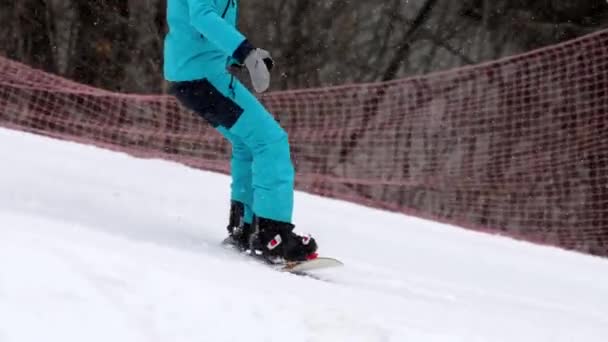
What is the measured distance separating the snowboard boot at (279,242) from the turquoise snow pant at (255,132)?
0.12 feet

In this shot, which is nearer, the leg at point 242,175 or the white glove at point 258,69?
the white glove at point 258,69

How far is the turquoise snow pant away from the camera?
12.4 ft

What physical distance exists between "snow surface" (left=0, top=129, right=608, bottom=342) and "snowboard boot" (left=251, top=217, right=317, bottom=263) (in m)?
0.10

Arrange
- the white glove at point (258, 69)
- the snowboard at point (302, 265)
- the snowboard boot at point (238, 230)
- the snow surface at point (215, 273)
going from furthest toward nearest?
the snowboard boot at point (238, 230)
the snowboard at point (302, 265)
the white glove at point (258, 69)
the snow surface at point (215, 273)

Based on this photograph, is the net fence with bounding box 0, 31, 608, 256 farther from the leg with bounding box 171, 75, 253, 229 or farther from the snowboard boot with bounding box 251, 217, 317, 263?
the snowboard boot with bounding box 251, 217, 317, 263

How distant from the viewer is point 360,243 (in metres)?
5.07

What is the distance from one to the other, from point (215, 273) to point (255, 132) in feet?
3.36

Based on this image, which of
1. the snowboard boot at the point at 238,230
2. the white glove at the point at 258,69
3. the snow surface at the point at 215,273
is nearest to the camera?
the snow surface at the point at 215,273

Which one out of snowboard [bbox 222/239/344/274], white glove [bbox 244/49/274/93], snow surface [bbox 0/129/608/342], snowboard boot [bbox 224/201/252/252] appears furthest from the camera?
snowboard boot [bbox 224/201/252/252]

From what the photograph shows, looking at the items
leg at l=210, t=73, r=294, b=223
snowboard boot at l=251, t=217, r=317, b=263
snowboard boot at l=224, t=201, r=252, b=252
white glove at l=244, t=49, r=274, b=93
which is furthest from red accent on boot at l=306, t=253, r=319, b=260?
white glove at l=244, t=49, r=274, b=93

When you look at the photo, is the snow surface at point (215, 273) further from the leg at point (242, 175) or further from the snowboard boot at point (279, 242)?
the leg at point (242, 175)

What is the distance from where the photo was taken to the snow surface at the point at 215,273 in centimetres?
222

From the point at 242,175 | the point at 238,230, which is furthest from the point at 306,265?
the point at 242,175

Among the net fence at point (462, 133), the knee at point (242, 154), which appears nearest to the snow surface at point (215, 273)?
the knee at point (242, 154)
